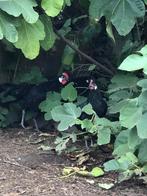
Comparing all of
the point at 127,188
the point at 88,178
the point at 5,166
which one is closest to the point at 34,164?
the point at 5,166

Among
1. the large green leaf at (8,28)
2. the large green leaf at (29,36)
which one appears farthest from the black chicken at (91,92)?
the large green leaf at (8,28)

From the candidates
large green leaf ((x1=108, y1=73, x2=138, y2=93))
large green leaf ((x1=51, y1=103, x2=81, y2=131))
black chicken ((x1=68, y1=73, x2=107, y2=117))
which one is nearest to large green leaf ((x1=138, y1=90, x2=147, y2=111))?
large green leaf ((x1=51, y1=103, x2=81, y2=131))

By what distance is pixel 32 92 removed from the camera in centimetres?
454

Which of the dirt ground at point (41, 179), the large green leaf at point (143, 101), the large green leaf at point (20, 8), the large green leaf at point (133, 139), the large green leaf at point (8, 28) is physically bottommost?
the dirt ground at point (41, 179)

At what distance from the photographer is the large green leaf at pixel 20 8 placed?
3.11 meters

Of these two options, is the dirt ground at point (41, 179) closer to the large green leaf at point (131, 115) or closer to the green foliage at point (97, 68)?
the green foliage at point (97, 68)

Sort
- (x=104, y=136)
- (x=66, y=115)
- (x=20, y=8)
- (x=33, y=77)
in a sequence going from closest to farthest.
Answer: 1. (x=20, y=8)
2. (x=104, y=136)
3. (x=66, y=115)
4. (x=33, y=77)

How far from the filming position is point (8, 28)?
317 centimetres

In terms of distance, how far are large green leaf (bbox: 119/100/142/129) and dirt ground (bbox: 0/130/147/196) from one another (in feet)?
1.29

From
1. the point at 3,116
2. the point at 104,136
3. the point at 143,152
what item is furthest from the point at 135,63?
the point at 3,116

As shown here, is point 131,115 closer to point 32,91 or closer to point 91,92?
point 91,92

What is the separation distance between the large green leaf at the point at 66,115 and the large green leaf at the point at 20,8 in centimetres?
60

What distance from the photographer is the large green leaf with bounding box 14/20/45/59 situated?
11.0ft

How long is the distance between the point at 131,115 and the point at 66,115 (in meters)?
0.62
